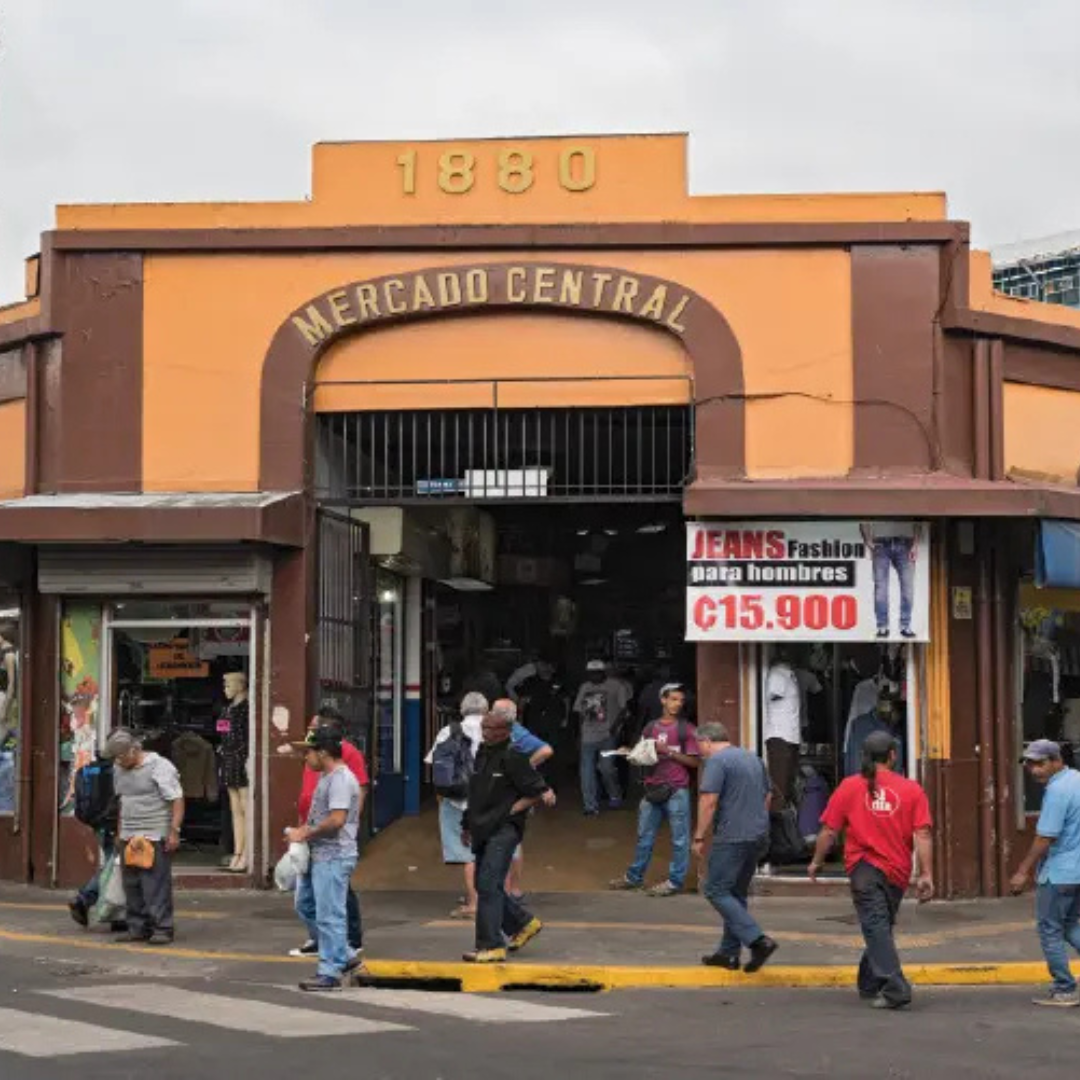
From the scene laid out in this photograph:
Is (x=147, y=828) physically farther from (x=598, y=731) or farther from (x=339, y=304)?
(x=598, y=731)

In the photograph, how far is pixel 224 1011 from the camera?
11633mm

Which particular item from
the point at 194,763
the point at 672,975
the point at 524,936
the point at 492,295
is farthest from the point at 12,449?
the point at 672,975

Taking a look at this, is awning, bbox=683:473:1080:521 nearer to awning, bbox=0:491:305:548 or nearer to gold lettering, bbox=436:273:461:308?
gold lettering, bbox=436:273:461:308

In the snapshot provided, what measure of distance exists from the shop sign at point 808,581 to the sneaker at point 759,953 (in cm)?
480

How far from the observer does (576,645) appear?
90.8 ft

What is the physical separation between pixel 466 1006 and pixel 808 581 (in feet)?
22.4

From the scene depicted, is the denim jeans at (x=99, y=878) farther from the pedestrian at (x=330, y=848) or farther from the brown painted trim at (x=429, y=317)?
the brown painted trim at (x=429, y=317)

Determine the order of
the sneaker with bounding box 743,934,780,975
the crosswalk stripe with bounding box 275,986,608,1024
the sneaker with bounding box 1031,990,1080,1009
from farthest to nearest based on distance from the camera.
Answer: the sneaker with bounding box 743,934,780,975 < the sneaker with bounding box 1031,990,1080,1009 < the crosswalk stripe with bounding box 275,986,608,1024

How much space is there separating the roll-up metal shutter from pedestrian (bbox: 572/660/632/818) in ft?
15.0

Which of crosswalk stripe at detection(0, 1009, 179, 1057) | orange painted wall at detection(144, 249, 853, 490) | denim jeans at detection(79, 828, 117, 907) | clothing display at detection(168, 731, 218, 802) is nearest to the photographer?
crosswalk stripe at detection(0, 1009, 179, 1057)

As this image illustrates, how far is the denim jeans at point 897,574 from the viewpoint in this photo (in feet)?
58.1

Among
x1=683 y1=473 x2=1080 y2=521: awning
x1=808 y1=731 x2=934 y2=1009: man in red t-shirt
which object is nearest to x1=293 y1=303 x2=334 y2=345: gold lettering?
x1=683 y1=473 x2=1080 y2=521: awning

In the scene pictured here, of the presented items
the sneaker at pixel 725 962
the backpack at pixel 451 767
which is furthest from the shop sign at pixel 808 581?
the sneaker at pixel 725 962

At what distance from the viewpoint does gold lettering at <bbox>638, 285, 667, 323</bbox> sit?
18.3m
